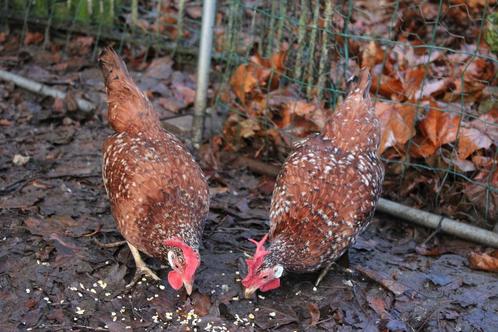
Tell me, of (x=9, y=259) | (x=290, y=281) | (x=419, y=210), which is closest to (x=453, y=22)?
(x=419, y=210)

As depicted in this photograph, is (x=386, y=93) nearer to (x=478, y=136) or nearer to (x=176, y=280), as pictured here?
(x=478, y=136)

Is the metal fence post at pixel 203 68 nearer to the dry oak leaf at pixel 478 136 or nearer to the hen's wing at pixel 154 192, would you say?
the hen's wing at pixel 154 192

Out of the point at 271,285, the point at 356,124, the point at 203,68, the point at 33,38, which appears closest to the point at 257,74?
the point at 203,68

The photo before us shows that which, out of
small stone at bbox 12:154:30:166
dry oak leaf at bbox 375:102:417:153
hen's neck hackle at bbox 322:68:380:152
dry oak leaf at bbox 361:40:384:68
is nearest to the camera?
hen's neck hackle at bbox 322:68:380:152

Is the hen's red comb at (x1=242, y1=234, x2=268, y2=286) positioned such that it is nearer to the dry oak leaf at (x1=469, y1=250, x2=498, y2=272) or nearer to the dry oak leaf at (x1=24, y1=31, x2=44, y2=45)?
the dry oak leaf at (x1=469, y1=250, x2=498, y2=272)

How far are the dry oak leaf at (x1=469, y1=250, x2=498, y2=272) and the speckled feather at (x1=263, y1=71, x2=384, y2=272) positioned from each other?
2.65 feet

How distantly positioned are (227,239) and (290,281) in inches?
24.0

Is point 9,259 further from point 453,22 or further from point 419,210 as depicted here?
point 453,22

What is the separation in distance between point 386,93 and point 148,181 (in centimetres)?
222

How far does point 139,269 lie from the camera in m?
3.98

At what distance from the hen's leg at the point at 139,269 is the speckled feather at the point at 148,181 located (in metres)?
0.12

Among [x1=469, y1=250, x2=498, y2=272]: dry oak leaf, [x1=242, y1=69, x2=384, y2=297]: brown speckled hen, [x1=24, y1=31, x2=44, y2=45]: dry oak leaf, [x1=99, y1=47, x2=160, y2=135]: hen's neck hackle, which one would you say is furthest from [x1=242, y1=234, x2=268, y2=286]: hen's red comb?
[x1=24, y1=31, x2=44, y2=45]: dry oak leaf

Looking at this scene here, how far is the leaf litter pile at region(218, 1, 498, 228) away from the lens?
4.71 m

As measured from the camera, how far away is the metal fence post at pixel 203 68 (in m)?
5.30
